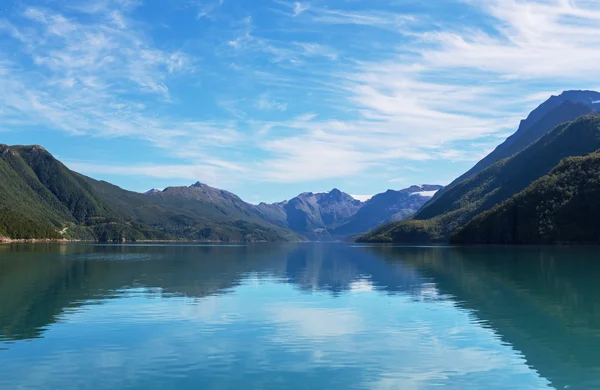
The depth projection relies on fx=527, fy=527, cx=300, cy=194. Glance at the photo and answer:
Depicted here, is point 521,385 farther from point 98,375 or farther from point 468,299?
point 468,299

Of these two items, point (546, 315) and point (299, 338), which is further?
point (546, 315)

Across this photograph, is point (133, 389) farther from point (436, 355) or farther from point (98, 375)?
point (436, 355)

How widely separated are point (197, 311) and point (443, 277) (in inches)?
2002

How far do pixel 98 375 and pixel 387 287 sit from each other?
50.9 meters

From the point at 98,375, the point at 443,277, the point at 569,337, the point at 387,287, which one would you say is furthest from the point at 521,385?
the point at 443,277

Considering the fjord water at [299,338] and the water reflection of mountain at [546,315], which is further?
the water reflection of mountain at [546,315]

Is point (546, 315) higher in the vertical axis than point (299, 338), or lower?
higher

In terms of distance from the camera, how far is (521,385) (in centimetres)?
2620

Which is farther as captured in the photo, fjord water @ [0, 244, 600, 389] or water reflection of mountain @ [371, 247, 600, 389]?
water reflection of mountain @ [371, 247, 600, 389]

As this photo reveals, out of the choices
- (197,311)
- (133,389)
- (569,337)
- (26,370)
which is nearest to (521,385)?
(569,337)

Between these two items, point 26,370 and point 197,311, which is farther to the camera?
point 197,311

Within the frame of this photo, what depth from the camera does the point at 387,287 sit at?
240 ft

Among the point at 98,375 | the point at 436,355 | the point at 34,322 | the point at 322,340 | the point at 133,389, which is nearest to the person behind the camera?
the point at 133,389

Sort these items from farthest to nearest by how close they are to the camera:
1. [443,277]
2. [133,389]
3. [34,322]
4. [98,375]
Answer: [443,277], [34,322], [98,375], [133,389]
